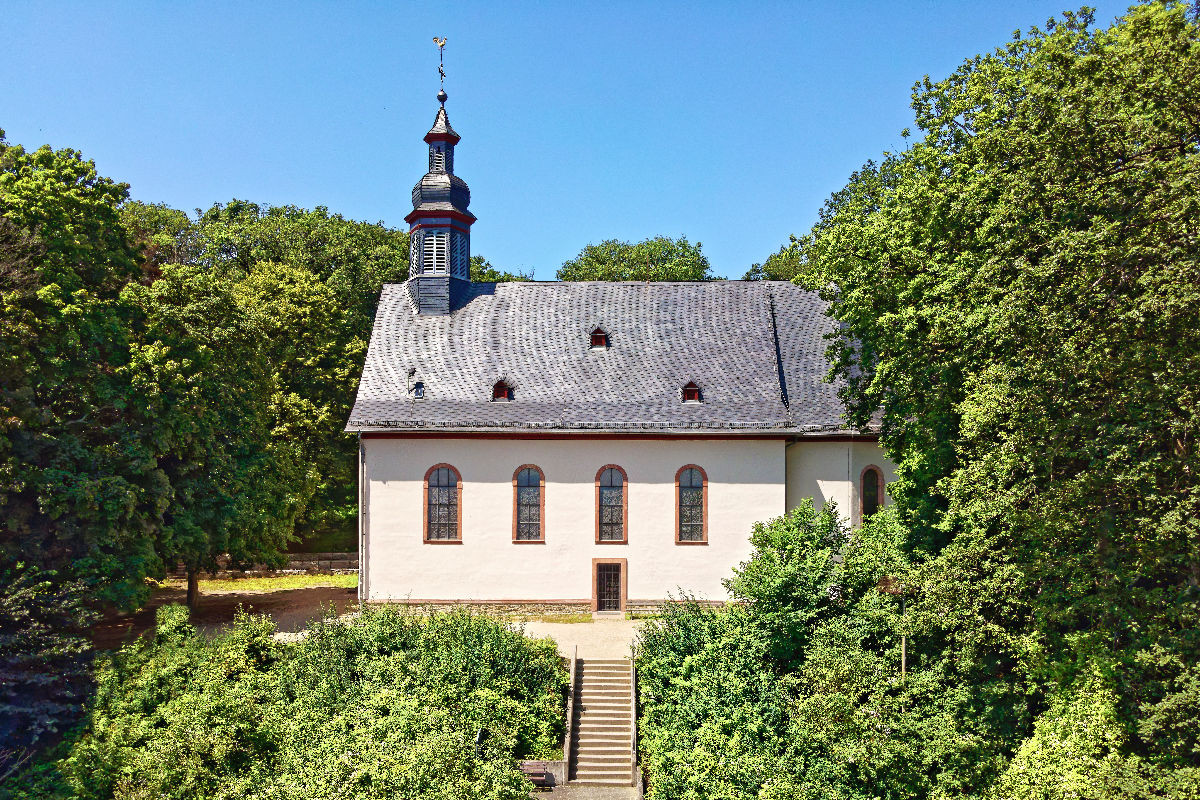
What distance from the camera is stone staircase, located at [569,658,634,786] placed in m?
20.9

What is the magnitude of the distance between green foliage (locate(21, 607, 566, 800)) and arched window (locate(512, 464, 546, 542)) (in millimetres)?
5000

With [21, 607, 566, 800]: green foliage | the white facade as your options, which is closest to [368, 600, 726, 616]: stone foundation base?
the white facade

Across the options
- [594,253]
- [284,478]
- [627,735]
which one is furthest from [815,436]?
[594,253]

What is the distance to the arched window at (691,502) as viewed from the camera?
29406 millimetres

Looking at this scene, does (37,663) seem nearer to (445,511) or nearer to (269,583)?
(445,511)

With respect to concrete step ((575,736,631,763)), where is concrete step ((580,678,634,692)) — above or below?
above

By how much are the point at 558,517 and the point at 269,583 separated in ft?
52.5

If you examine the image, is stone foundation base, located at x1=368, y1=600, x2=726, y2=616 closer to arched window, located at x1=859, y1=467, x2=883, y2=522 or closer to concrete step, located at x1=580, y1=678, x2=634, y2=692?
concrete step, located at x1=580, y1=678, x2=634, y2=692

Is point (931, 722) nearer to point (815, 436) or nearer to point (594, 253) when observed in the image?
point (815, 436)

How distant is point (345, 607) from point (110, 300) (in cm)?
1321

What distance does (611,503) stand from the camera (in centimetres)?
2950

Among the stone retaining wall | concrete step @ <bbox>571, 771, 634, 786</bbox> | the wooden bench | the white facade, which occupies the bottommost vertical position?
concrete step @ <bbox>571, 771, 634, 786</bbox>

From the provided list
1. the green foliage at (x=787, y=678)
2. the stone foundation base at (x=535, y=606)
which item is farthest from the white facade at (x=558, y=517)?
the green foliage at (x=787, y=678)

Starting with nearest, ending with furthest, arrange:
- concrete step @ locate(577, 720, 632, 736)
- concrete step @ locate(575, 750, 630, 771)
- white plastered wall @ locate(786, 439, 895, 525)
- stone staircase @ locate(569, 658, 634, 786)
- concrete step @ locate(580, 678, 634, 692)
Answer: stone staircase @ locate(569, 658, 634, 786), concrete step @ locate(575, 750, 630, 771), concrete step @ locate(577, 720, 632, 736), concrete step @ locate(580, 678, 634, 692), white plastered wall @ locate(786, 439, 895, 525)
